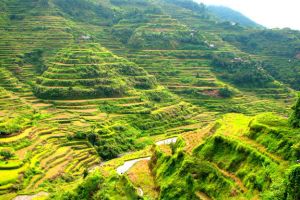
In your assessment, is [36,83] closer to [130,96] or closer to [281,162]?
[130,96]

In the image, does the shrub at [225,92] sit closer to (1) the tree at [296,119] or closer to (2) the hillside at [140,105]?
(2) the hillside at [140,105]

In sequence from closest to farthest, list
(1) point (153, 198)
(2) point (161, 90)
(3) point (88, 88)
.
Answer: (1) point (153, 198), (3) point (88, 88), (2) point (161, 90)

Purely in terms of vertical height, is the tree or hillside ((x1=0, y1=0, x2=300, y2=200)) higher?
the tree

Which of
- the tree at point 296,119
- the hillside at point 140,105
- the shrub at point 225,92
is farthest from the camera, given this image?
the shrub at point 225,92

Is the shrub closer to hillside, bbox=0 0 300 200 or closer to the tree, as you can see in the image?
hillside, bbox=0 0 300 200

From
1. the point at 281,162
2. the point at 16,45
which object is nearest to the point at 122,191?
the point at 281,162

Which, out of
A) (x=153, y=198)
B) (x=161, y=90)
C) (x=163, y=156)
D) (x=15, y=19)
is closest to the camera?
(x=153, y=198)

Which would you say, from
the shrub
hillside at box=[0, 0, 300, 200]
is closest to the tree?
hillside at box=[0, 0, 300, 200]

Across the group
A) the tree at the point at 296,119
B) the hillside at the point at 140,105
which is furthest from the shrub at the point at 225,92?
the tree at the point at 296,119

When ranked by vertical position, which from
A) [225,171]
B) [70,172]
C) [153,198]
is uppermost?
[225,171]
